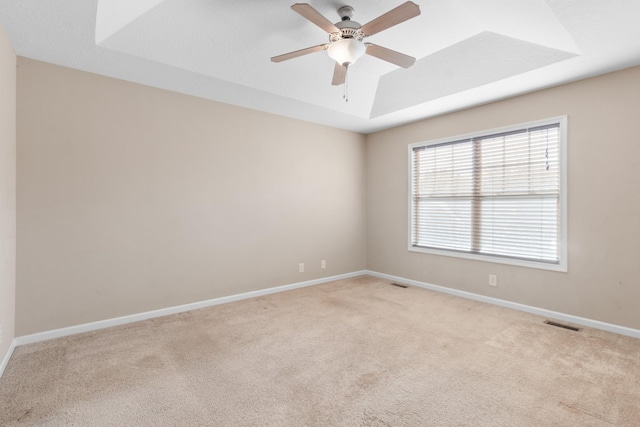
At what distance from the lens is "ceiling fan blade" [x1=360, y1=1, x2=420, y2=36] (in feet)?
6.29

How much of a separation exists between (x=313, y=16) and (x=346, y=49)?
1.17ft

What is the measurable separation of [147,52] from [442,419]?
3471 millimetres

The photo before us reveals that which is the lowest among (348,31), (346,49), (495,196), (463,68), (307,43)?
(495,196)

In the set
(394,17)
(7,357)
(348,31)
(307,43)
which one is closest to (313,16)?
(348,31)

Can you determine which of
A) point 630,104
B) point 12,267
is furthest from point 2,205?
point 630,104

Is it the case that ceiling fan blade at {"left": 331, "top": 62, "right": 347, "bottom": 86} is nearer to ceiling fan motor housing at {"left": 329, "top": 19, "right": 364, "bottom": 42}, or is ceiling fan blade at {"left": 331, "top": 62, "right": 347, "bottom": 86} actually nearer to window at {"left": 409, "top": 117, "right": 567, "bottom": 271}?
ceiling fan motor housing at {"left": 329, "top": 19, "right": 364, "bottom": 42}

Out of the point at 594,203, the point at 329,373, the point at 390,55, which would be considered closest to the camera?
the point at 329,373

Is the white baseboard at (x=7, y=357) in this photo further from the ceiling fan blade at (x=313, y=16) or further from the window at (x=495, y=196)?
the window at (x=495, y=196)

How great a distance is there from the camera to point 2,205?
2.32m

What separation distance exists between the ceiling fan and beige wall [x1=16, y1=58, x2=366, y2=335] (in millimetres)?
1642

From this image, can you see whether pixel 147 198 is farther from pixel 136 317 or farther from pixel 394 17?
pixel 394 17

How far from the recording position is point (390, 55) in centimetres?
253

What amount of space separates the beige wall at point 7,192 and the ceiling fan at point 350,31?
2040 mm

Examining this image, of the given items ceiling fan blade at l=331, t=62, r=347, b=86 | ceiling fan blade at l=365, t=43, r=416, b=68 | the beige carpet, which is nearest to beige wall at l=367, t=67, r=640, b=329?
the beige carpet
